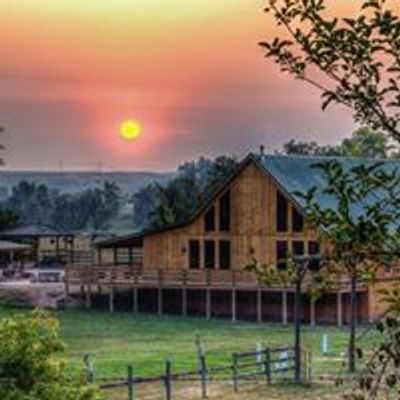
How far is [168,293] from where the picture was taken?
175 feet

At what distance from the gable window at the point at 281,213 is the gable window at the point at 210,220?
140 inches

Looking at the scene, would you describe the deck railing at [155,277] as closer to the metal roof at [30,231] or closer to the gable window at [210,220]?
the gable window at [210,220]

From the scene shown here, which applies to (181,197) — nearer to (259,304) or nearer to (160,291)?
(160,291)

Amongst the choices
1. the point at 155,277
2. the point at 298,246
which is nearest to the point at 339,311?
the point at 298,246

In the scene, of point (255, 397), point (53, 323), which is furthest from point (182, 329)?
point (53, 323)

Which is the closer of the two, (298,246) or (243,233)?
(298,246)

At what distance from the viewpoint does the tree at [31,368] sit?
1426 cm

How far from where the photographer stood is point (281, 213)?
5047cm

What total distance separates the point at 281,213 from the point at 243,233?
7.29 feet

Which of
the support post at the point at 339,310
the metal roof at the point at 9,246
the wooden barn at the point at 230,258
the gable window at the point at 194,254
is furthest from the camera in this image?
the metal roof at the point at 9,246

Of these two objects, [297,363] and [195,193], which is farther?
[195,193]

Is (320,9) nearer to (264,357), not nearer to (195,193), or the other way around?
(264,357)

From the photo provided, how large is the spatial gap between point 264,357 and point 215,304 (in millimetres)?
19892

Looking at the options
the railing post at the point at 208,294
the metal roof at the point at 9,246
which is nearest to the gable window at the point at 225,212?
the railing post at the point at 208,294
